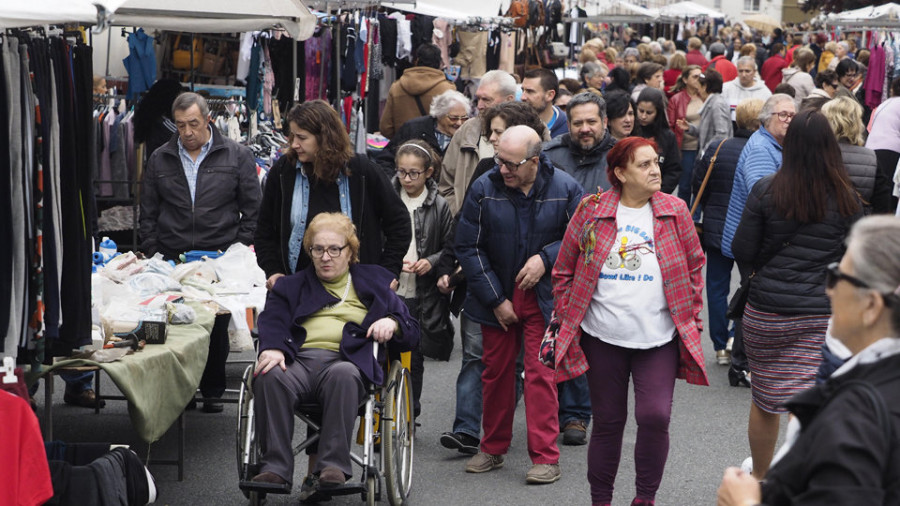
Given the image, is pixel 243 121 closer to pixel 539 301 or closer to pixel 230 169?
pixel 230 169

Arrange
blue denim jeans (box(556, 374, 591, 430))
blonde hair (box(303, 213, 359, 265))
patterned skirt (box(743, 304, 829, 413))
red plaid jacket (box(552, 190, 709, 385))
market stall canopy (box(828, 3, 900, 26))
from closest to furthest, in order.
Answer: red plaid jacket (box(552, 190, 709, 385)) → patterned skirt (box(743, 304, 829, 413)) → blonde hair (box(303, 213, 359, 265)) → blue denim jeans (box(556, 374, 591, 430)) → market stall canopy (box(828, 3, 900, 26))

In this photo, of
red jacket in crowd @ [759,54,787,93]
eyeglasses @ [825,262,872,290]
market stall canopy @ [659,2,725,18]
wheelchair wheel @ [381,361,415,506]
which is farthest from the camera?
market stall canopy @ [659,2,725,18]

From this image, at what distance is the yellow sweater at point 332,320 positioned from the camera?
18.7 feet

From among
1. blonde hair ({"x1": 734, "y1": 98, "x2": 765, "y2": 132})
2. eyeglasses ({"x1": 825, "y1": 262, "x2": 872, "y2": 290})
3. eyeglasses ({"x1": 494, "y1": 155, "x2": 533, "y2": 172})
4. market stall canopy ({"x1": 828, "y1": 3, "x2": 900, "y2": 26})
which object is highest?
market stall canopy ({"x1": 828, "y1": 3, "x2": 900, "y2": 26})

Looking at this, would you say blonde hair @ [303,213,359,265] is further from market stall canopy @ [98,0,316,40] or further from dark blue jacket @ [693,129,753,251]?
dark blue jacket @ [693,129,753,251]

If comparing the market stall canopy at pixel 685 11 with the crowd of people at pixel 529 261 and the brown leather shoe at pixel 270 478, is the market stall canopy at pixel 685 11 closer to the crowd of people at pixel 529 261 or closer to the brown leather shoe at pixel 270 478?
the crowd of people at pixel 529 261

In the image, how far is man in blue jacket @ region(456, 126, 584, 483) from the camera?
6066 millimetres

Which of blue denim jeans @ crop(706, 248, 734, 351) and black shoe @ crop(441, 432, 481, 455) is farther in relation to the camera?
blue denim jeans @ crop(706, 248, 734, 351)

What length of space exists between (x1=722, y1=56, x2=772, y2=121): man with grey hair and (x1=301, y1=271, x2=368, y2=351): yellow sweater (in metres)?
9.36

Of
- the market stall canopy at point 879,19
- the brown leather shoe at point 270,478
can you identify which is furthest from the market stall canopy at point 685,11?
the brown leather shoe at point 270,478

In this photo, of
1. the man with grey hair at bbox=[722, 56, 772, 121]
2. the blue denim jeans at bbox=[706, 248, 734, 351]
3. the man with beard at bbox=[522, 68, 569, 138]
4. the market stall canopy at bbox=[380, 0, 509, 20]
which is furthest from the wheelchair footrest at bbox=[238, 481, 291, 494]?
the man with grey hair at bbox=[722, 56, 772, 121]

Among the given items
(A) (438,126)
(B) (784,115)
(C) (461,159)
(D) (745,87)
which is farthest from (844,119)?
(D) (745,87)

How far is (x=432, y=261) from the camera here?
6836 mm

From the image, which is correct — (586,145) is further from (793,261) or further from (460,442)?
(460,442)
